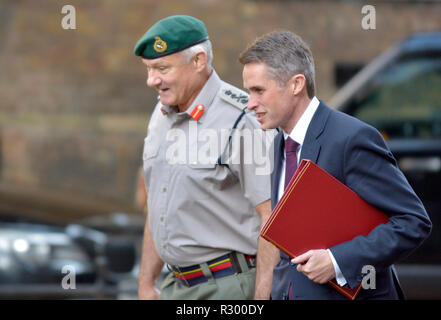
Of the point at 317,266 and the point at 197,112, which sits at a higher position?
the point at 197,112

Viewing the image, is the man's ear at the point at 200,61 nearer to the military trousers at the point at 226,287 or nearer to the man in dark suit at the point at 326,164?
the man in dark suit at the point at 326,164

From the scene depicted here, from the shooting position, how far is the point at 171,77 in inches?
122

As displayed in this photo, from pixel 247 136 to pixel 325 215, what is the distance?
657mm

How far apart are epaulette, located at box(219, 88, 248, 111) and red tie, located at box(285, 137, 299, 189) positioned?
483 mm

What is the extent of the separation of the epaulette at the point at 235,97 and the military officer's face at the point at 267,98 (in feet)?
1.61

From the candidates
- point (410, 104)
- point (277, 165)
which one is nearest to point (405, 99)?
point (410, 104)

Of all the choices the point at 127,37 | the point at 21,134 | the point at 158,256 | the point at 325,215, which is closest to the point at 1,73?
the point at 21,134

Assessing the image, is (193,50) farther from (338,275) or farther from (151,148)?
(338,275)

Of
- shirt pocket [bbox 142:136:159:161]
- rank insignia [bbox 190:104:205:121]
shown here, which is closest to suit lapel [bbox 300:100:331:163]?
rank insignia [bbox 190:104:205:121]

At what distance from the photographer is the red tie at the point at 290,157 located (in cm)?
269

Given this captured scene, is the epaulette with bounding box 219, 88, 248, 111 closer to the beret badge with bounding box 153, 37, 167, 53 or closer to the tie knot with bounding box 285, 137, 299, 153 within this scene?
the beret badge with bounding box 153, 37, 167, 53

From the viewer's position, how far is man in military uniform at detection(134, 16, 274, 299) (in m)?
3.08

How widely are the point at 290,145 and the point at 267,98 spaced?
184mm

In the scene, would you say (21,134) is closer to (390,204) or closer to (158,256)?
(158,256)
